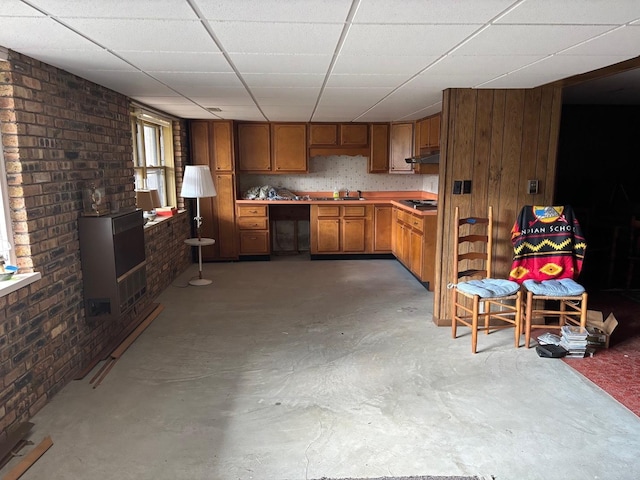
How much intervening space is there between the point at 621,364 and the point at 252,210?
16.2 feet

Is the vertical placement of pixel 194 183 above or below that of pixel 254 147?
below

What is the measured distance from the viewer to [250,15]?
196 cm

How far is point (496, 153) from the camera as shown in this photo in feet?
12.8

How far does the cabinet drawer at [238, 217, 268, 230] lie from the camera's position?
675 centimetres

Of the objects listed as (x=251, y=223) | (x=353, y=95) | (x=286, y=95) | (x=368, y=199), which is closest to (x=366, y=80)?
(x=353, y=95)

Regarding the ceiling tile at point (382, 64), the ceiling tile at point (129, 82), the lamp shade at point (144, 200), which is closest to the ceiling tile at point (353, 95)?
the ceiling tile at point (382, 64)

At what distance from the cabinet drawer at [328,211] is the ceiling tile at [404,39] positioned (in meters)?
4.18

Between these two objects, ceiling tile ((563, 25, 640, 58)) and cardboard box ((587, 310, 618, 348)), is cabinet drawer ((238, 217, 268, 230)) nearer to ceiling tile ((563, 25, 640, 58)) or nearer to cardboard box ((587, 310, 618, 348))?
cardboard box ((587, 310, 618, 348))

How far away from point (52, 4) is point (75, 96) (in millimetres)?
1551

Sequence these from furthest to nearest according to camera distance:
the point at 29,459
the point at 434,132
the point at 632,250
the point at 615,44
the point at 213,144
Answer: the point at 213,144 < the point at 434,132 < the point at 632,250 < the point at 615,44 < the point at 29,459

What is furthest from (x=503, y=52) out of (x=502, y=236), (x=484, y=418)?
(x=484, y=418)

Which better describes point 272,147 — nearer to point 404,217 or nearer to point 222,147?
point 222,147

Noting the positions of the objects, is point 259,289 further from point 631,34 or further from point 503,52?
point 631,34

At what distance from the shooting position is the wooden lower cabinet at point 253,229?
22.1ft
